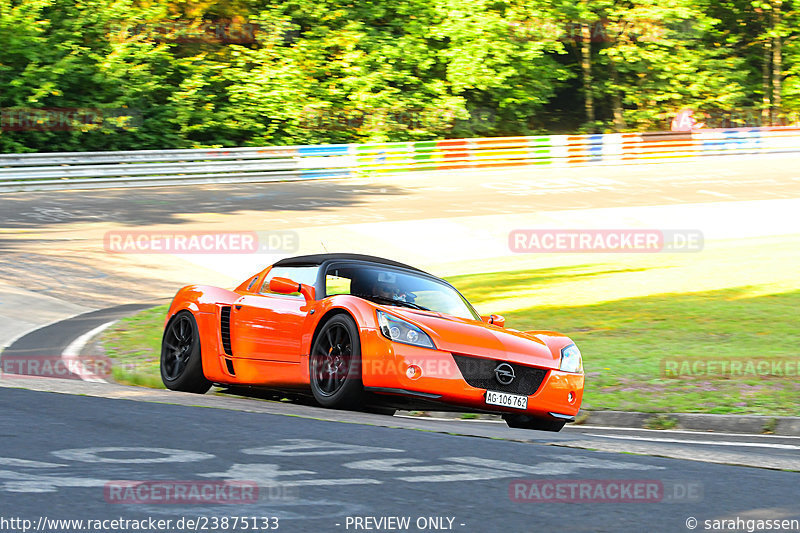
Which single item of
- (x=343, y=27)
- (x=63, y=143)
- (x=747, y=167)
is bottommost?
(x=747, y=167)

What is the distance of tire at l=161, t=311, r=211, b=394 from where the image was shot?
9.48m

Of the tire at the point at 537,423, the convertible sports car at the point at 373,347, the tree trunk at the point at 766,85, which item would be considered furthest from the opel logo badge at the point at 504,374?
the tree trunk at the point at 766,85

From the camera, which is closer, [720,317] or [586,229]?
[720,317]

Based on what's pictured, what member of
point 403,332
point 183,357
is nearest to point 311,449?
point 403,332

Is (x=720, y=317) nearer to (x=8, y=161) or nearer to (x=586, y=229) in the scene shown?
(x=586, y=229)

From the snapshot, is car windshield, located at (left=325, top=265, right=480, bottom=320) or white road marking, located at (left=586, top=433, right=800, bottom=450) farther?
car windshield, located at (left=325, top=265, right=480, bottom=320)

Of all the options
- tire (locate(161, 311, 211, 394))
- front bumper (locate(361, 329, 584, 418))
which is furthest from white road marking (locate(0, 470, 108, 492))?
tire (locate(161, 311, 211, 394))

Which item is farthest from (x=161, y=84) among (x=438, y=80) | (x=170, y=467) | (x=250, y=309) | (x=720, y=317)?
(x=170, y=467)

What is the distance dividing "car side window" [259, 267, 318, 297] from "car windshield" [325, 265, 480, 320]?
0.18m

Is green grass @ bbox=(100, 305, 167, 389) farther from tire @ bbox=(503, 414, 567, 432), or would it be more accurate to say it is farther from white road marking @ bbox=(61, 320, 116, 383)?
tire @ bbox=(503, 414, 567, 432)

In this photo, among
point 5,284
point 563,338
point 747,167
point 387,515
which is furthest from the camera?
point 747,167

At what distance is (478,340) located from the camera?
7910 millimetres

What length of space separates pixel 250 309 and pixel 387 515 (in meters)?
4.76

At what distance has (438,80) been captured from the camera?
139ft
